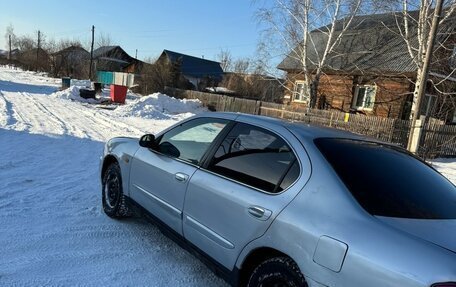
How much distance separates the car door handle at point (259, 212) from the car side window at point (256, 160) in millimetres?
146

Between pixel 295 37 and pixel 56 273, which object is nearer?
pixel 56 273

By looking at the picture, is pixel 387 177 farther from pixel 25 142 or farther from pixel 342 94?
pixel 342 94

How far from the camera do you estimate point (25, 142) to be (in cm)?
902

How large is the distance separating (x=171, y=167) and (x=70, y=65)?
70.9m

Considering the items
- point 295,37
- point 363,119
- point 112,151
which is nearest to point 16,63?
point 295,37

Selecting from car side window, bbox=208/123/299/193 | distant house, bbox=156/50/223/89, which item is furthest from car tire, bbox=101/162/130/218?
distant house, bbox=156/50/223/89

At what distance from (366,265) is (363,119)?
664 inches

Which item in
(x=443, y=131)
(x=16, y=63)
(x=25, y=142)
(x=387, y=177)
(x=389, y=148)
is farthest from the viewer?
(x=16, y=63)

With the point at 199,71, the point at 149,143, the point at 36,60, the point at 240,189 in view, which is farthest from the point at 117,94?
the point at 36,60

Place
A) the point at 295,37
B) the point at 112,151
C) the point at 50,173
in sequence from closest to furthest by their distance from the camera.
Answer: the point at 112,151 → the point at 50,173 → the point at 295,37

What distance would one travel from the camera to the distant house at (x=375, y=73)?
21.9 m

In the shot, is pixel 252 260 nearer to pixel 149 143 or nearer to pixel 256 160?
pixel 256 160

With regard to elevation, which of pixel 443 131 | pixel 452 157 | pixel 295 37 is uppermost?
pixel 295 37

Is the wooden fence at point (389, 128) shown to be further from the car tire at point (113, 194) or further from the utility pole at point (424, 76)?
the car tire at point (113, 194)
